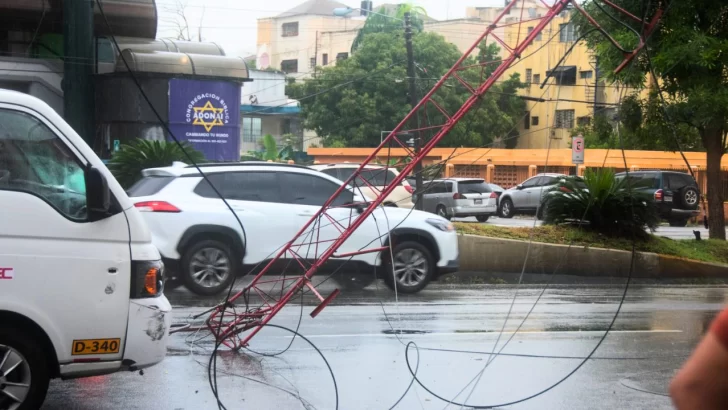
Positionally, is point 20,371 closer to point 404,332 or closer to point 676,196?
point 404,332

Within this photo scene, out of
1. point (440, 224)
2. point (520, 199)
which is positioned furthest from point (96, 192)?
point (520, 199)

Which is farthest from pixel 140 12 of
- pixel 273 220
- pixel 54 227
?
pixel 54 227

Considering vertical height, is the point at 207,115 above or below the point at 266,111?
below

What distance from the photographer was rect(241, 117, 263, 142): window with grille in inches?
2416

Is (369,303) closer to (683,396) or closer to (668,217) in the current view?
(683,396)

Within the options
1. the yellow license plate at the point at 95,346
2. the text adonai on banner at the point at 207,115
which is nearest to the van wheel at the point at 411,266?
the yellow license plate at the point at 95,346

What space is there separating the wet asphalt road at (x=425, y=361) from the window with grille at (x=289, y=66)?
65.5 m

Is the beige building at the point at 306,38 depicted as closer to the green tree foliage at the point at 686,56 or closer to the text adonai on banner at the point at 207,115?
the text adonai on banner at the point at 207,115

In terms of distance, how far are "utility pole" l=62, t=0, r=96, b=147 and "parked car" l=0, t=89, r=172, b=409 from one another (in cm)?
1695

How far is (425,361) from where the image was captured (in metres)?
8.40

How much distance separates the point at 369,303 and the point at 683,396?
10.4 m

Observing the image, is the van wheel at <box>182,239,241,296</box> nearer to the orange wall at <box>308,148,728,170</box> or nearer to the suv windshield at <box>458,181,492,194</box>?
the suv windshield at <box>458,181,492,194</box>

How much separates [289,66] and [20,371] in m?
73.1

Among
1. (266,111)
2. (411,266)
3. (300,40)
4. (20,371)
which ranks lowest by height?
(411,266)
